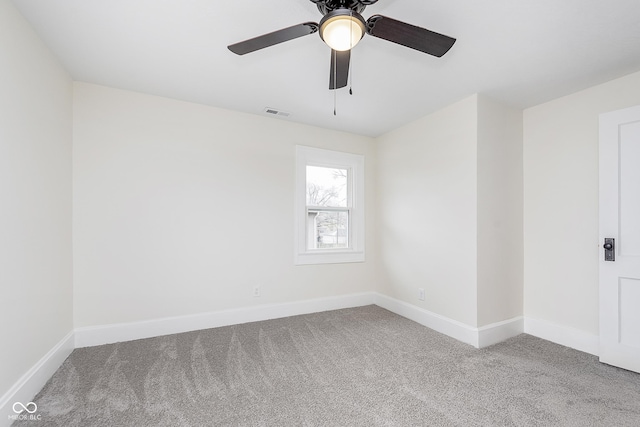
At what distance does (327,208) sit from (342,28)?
2.71 metres

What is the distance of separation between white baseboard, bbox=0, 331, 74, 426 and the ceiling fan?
2405mm

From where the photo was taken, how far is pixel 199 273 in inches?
125

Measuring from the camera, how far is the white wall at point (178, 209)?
2748 millimetres

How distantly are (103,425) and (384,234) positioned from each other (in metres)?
3.37

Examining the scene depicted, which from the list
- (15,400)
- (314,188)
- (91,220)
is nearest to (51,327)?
(15,400)

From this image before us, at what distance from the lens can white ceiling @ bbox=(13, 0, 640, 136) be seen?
1.76m

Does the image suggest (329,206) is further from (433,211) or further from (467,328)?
(467,328)

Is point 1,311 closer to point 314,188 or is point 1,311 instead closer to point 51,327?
point 51,327

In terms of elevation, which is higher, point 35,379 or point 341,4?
point 341,4

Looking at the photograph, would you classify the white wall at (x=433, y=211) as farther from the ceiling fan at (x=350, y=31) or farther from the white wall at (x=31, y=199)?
the white wall at (x=31, y=199)

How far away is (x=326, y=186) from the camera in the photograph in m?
4.05

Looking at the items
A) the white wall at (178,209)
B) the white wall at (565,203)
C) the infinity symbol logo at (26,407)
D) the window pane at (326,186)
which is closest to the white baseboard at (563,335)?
the white wall at (565,203)

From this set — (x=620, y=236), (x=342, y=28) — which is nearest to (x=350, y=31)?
(x=342, y=28)

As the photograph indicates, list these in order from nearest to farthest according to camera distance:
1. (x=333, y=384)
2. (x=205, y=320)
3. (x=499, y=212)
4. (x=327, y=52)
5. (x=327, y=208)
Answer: (x=333, y=384) < (x=327, y=52) < (x=499, y=212) < (x=205, y=320) < (x=327, y=208)
